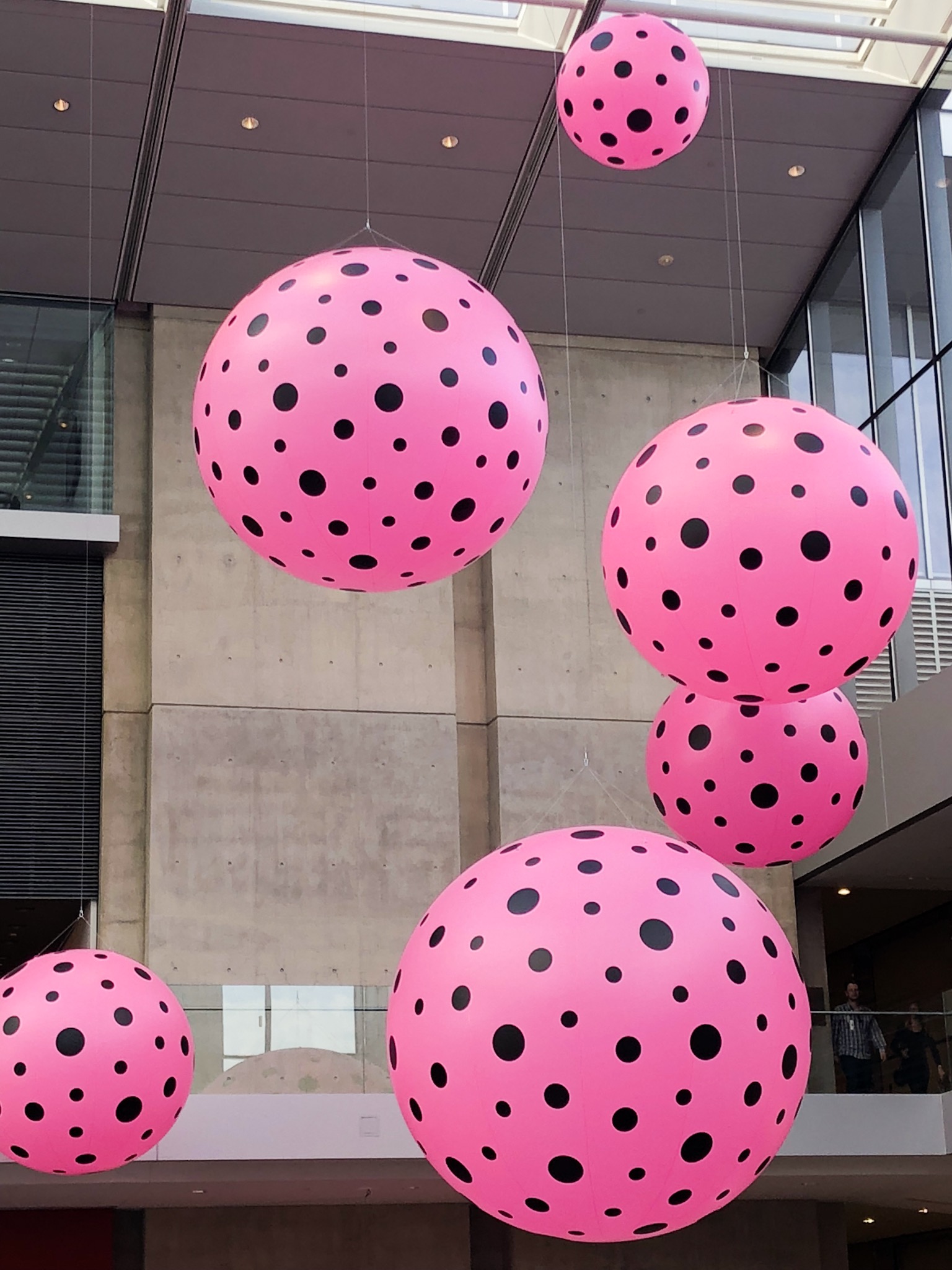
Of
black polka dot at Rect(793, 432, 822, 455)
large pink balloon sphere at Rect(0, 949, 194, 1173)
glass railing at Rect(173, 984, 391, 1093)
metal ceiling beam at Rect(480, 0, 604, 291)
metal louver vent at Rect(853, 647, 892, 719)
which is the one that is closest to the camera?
black polka dot at Rect(793, 432, 822, 455)

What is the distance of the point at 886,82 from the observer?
49.7 feet

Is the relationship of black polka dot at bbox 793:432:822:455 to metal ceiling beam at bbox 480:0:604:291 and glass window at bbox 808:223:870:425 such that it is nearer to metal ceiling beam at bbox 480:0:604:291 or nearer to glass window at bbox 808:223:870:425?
metal ceiling beam at bbox 480:0:604:291

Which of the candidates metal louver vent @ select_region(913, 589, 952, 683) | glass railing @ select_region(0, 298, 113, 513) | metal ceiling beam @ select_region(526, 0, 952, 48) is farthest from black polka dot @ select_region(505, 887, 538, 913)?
glass railing @ select_region(0, 298, 113, 513)

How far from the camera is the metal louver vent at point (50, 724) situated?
51.5 feet

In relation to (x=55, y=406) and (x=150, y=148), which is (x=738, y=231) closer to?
(x=150, y=148)

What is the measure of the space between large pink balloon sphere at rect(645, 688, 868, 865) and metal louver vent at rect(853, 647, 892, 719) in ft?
34.4

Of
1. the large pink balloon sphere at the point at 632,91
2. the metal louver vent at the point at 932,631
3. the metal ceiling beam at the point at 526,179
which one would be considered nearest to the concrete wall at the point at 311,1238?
the metal louver vent at the point at 932,631

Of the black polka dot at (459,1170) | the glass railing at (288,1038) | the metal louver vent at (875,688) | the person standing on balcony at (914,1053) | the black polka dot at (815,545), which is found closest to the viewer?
the black polka dot at (459,1170)

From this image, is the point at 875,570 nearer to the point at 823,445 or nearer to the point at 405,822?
the point at 823,445

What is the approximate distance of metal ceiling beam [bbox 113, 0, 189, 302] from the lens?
13531mm

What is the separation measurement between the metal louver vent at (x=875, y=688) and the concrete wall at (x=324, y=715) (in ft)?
6.09

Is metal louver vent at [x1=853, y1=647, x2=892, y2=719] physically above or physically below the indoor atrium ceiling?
below

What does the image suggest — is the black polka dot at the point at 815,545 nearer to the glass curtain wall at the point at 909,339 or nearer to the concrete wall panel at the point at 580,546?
the glass curtain wall at the point at 909,339

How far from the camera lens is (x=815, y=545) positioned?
14.7 ft
